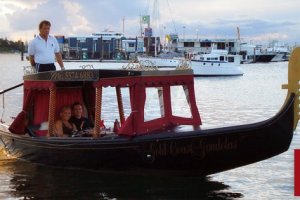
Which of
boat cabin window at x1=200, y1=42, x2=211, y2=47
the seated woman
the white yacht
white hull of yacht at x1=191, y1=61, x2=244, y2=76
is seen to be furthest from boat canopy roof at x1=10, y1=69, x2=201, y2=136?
boat cabin window at x1=200, y1=42, x2=211, y2=47

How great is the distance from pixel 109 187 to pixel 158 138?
5.01 ft

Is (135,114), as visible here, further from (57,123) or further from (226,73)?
(226,73)

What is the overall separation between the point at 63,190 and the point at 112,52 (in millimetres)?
136357

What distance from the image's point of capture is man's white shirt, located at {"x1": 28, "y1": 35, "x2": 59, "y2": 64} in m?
13.3

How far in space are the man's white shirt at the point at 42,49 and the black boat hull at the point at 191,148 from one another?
219 cm

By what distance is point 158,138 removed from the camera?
10.9m

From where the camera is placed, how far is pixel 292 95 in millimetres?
10406

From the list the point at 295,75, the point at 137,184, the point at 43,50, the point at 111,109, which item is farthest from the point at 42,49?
the point at 111,109

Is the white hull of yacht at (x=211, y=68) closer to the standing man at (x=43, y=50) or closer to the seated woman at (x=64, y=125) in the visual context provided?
the standing man at (x=43, y=50)

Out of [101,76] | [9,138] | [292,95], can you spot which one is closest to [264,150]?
[292,95]

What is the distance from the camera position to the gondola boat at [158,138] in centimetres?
1064

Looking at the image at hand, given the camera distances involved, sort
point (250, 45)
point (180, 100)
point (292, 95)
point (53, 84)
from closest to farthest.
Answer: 1. point (292, 95)
2. point (53, 84)
3. point (180, 100)
4. point (250, 45)

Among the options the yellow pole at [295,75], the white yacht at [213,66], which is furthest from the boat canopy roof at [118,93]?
the white yacht at [213,66]

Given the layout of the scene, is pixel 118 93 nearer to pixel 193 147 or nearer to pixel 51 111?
pixel 51 111
